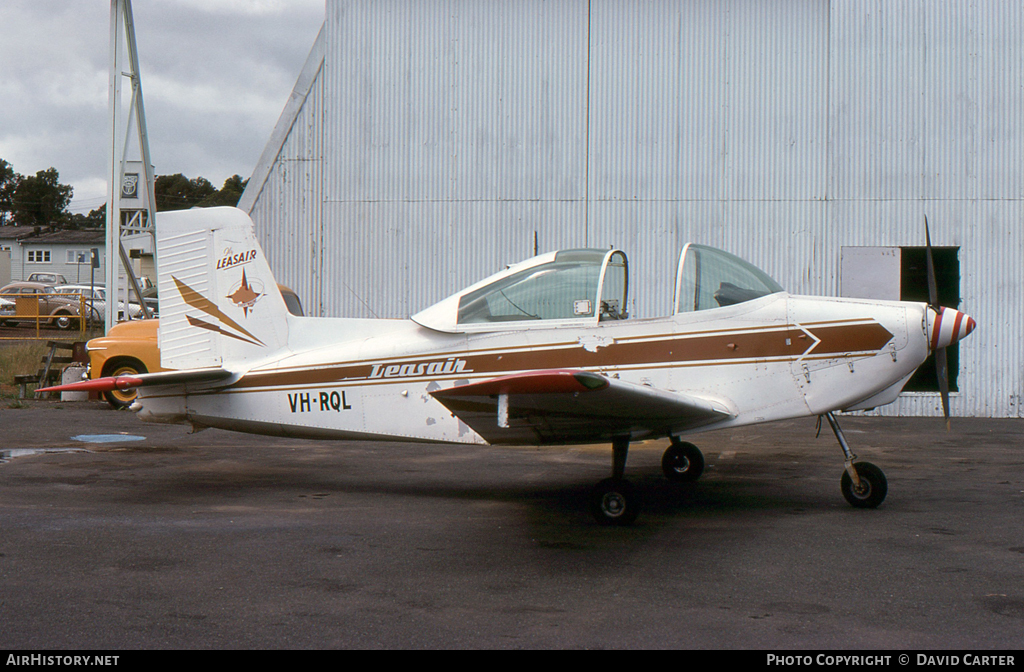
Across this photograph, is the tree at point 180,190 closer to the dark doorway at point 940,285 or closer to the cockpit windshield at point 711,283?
the dark doorway at point 940,285

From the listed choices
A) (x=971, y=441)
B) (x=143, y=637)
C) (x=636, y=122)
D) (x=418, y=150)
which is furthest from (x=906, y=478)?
(x=418, y=150)

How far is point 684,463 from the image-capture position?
773 cm

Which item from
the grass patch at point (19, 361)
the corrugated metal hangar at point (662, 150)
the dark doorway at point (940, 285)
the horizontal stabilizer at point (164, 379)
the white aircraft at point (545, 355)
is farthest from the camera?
the grass patch at point (19, 361)

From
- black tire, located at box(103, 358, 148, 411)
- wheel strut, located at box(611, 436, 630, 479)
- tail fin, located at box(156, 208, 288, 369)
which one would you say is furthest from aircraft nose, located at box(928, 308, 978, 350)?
black tire, located at box(103, 358, 148, 411)

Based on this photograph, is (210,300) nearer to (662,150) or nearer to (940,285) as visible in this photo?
(662,150)

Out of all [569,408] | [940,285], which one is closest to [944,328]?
[569,408]

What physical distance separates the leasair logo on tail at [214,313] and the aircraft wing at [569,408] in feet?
8.22

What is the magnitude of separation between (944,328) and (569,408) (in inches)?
113

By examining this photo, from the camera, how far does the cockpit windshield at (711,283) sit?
6.38 metres

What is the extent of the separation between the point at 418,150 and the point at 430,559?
10.5 meters

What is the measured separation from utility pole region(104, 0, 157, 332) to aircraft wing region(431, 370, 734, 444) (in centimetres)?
1103

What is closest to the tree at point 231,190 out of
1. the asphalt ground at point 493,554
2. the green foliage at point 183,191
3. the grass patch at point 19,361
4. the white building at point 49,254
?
the green foliage at point 183,191

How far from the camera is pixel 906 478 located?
7.90 m

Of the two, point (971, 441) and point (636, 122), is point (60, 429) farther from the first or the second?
point (971, 441)
